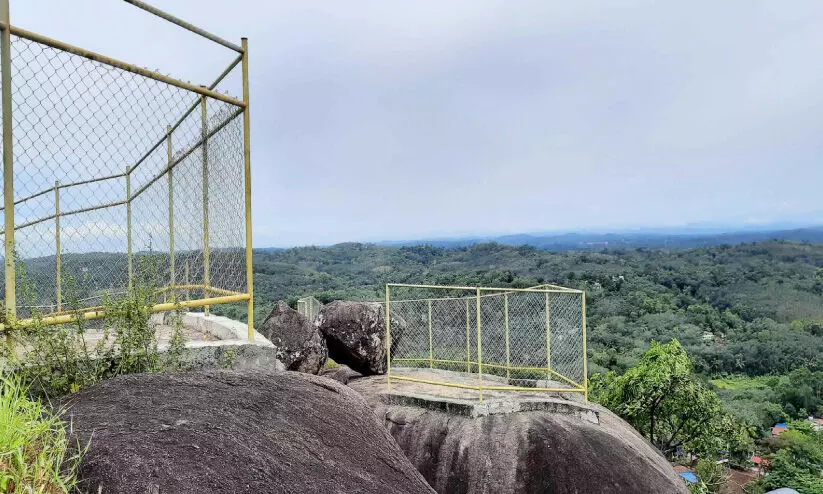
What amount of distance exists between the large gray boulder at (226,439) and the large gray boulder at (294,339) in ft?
19.3

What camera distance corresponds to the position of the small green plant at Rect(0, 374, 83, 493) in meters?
2.64

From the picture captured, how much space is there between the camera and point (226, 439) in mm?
3402

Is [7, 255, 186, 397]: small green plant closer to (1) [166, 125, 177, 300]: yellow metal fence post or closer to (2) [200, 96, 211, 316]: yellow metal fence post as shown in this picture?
(2) [200, 96, 211, 316]: yellow metal fence post

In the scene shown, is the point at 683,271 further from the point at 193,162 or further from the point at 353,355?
the point at 193,162

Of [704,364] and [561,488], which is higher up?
[561,488]

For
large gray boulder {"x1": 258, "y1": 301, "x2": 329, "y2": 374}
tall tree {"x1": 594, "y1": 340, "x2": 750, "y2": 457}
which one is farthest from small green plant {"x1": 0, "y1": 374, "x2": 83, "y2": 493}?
tall tree {"x1": 594, "y1": 340, "x2": 750, "y2": 457}

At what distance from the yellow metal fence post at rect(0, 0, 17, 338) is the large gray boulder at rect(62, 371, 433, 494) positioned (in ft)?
3.28

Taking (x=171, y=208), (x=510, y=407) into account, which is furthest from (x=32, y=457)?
(x=510, y=407)

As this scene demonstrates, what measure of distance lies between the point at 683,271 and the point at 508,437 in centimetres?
7662

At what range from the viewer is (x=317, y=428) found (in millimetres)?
4078

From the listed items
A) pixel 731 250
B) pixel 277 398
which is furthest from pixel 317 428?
pixel 731 250

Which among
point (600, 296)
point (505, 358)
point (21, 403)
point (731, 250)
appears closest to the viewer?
point (21, 403)

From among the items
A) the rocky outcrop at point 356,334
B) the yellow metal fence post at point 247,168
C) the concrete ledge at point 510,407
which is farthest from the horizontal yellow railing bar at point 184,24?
the rocky outcrop at point 356,334

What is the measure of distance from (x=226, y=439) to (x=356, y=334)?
847 centimetres
